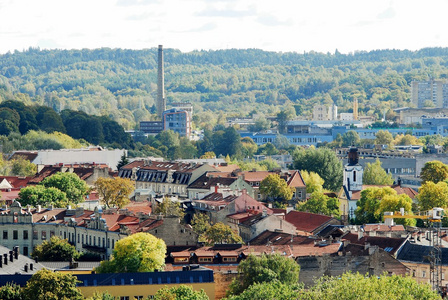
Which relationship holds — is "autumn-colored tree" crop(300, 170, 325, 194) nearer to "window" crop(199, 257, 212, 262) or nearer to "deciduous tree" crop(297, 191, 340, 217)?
"deciduous tree" crop(297, 191, 340, 217)

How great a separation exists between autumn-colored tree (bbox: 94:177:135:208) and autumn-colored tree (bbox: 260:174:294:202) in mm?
10288

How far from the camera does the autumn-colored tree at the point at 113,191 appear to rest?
85.4m

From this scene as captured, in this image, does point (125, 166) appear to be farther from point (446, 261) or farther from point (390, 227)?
point (446, 261)

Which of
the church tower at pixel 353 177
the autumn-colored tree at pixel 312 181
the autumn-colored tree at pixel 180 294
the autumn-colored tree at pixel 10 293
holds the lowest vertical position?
the autumn-colored tree at pixel 312 181

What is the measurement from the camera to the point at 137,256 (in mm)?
56188

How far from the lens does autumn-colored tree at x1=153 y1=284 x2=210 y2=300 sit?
46.7 metres

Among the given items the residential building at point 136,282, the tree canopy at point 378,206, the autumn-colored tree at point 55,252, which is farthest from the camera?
the tree canopy at point 378,206

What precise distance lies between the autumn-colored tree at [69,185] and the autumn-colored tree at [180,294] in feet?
130

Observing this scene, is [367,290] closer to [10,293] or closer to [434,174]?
[10,293]

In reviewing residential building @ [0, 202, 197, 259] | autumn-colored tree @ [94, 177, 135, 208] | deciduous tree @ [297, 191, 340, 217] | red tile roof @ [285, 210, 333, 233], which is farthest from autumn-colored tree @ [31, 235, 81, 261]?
deciduous tree @ [297, 191, 340, 217]

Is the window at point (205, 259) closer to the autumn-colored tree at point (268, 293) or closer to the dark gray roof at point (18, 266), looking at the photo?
the dark gray roof at point (18, 266)

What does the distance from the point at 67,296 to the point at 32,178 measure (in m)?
58.1

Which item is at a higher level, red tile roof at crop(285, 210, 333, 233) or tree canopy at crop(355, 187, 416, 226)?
red tile roof at crop(285, 210, 333, 233)

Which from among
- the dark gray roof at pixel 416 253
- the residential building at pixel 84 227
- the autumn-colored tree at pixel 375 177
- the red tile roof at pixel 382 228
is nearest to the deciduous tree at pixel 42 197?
the residential building at pixel 84 227
